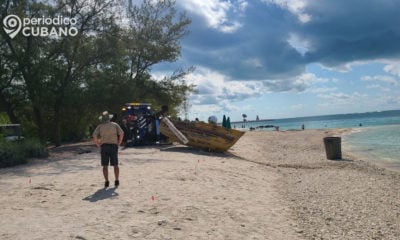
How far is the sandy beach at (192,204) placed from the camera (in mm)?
6164

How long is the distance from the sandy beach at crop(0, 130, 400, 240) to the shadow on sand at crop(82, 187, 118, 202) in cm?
2

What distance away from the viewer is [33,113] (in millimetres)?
24359

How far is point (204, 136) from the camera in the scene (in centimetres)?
1923

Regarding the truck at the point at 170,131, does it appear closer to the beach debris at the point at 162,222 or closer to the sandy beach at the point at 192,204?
the sandy beach at the point at 192,204

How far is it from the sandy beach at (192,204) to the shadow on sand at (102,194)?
21 millimetres

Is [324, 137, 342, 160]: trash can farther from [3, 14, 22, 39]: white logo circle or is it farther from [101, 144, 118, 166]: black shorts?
[3, 14, 22, 39]: white logo circle

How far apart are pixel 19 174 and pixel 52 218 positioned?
6.09m

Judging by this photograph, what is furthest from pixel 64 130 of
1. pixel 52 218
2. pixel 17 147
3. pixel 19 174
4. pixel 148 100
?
pixel 52 218

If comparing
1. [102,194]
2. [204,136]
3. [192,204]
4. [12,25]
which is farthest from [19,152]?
[192,204]

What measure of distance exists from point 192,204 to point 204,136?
11606 mm

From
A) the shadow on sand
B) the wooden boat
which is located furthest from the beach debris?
the wooden boat

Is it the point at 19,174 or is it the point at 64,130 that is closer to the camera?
the point at 19,174

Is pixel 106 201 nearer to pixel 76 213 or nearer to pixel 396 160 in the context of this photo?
pixel 76 213

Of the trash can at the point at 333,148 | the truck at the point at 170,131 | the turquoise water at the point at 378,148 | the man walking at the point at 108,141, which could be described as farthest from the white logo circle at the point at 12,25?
the turquoise water at the point at 378,148
